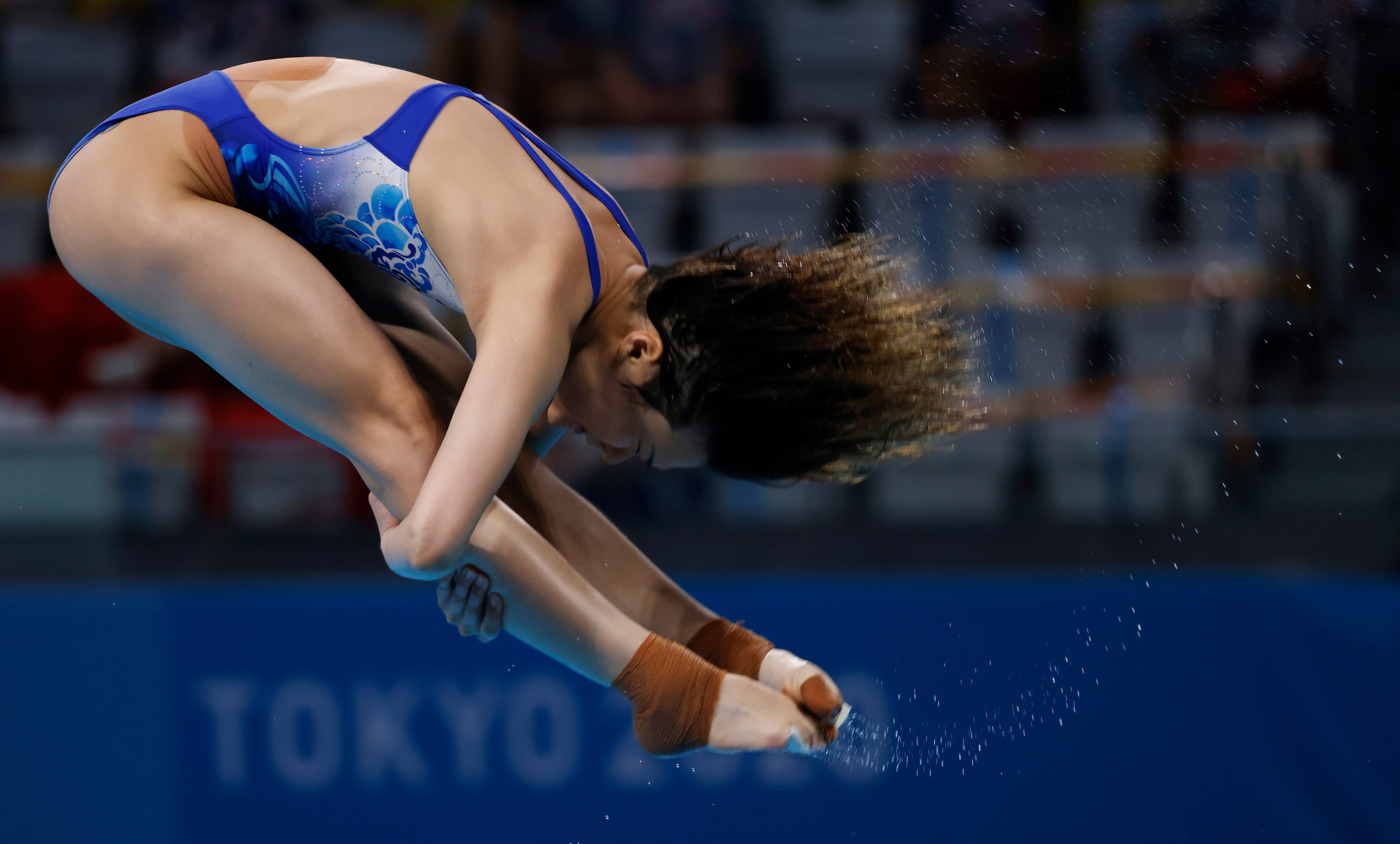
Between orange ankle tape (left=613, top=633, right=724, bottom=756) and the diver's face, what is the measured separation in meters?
0.26

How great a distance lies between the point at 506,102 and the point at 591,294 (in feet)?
8.50

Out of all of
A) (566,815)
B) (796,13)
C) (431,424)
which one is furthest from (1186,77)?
(431,424)

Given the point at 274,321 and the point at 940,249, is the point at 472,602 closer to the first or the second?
the point at 274,321

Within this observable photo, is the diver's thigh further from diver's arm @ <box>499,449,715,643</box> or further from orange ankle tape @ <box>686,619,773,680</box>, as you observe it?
orange ankle tape @ <box>686,619,773,680</box>

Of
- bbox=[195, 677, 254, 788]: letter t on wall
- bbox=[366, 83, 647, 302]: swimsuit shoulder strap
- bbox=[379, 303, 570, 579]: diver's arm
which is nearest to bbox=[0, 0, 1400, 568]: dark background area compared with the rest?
bbox=[195, 677, 254, 788]: letter t on wall

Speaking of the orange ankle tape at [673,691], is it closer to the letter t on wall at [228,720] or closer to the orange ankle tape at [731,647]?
the orange ankle tape at [731,647]

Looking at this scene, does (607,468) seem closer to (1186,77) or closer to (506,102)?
(506,102)

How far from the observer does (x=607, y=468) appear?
9.90 ft

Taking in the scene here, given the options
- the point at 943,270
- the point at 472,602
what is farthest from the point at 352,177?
the point at 943,270

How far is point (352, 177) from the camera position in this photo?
158cm

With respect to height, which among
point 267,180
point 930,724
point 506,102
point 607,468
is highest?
point 267,180

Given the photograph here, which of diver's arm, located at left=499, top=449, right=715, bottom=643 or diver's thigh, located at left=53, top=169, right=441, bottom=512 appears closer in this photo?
diver's thigh, located at left=53, top=169, right=441, bottom=512

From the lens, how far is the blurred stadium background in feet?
9.43

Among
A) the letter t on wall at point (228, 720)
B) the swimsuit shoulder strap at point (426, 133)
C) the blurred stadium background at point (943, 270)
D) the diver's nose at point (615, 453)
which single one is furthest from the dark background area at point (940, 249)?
the swimsuit shoulder strap at point (426, 133)
